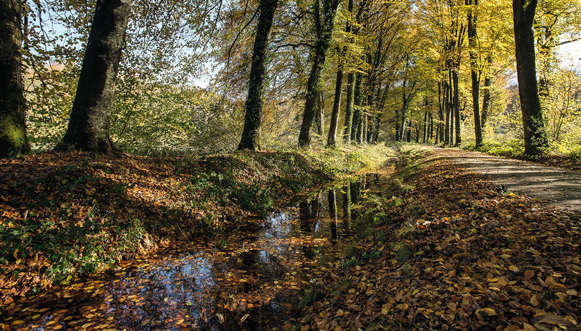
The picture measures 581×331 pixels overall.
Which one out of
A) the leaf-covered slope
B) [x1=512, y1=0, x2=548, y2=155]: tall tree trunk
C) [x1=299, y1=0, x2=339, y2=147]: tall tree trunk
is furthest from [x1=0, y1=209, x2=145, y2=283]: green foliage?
[x1=512, y1=0, x2=548, y2=155]: tall tree trunk

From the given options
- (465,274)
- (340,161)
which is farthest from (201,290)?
(340,161)

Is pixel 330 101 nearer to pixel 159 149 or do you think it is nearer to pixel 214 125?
pixel 214 125

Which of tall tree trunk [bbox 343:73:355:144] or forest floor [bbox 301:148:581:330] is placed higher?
tall tree trunk [bbox 343:73:355:144]

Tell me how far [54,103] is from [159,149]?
3.14 meters

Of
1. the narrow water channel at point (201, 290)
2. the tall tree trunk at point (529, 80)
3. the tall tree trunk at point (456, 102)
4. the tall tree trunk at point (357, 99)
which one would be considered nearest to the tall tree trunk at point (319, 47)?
the tall tree trunk at point (529, 80)

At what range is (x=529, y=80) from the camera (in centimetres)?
1040

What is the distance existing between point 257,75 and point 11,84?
6.85 meters

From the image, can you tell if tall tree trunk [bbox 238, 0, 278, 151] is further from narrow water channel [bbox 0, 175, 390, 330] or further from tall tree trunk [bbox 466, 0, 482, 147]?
tall tree trunk [bbox 466, 0, 482, 147]

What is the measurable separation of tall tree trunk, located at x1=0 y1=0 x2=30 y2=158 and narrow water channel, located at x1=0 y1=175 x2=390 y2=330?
170 inches

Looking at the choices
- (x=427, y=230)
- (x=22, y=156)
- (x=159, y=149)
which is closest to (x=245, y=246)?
(x=427, y=230)

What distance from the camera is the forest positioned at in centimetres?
320

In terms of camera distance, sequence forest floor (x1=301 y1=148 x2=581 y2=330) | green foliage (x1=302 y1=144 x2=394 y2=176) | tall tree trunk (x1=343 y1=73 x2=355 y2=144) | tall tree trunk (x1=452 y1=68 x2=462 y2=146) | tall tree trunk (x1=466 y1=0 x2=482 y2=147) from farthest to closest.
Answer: tall tree trunk (x1=452 y1=68 x2=462 y2=146) → tall tree trunk (x1=343 y1=73 x2=355 y2=144) → tall tree trunk (x1=466 y1=0 x2=482 y2=147) → green foliage (x1=302 y1=144 x2=394 y2=176) → forest floor (x1=301 y1=148 x2=581 y2=330)

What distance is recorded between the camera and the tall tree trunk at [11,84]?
19.7 feet

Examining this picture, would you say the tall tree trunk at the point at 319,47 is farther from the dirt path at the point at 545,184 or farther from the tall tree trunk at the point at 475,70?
the tall tree trunk at the point at 475,70
